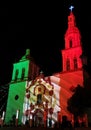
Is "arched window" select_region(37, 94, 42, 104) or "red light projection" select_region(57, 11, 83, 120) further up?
"red light projection" select_region(57, 11, 83, 120)

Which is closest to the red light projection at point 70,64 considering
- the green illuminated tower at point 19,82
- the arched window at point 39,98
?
the arched window at point 39,98

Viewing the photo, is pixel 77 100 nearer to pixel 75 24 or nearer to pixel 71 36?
pixel 71 36

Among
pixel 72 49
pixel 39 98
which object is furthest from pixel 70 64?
pixel 39 98

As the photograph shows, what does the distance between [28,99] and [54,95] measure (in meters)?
4.67

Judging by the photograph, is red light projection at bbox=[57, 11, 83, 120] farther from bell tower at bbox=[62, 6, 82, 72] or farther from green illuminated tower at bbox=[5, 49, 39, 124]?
green illuminated tower at bbox=[5, 49, 39, 124]

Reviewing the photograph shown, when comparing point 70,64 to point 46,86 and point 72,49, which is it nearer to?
point 72,49

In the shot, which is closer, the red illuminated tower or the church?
the red illuminated tower

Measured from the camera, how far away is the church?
2772 centimetres

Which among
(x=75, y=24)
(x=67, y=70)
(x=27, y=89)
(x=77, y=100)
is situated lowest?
(x=77, y=100)

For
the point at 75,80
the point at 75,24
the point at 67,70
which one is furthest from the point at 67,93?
the point at 75,24

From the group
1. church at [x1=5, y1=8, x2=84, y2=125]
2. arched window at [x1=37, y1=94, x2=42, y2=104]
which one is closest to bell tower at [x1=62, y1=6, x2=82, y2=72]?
church at [x1=5, y1=8, x2=84, y2=125]

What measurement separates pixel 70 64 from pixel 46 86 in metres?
5.01

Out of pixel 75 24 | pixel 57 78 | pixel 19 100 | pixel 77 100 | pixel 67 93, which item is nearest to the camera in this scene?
pixel 77 100

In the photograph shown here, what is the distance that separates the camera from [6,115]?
31.9m
